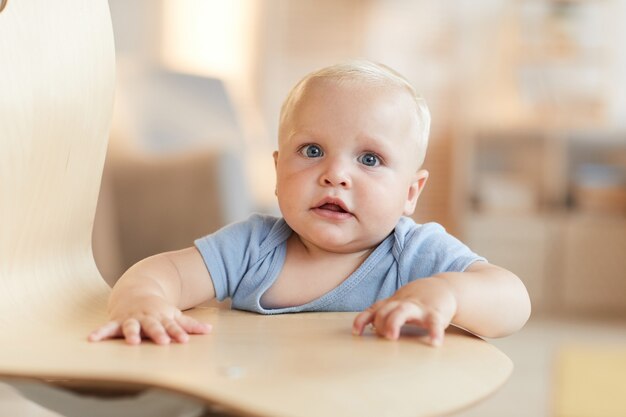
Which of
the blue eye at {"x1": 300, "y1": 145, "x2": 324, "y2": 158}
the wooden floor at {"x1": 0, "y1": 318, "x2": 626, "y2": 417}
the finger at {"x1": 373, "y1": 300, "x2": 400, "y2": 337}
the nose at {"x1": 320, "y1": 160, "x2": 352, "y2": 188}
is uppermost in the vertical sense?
the blue eye at {"x1": 300, "y1": 145, "x2": 324, "y2": 158}

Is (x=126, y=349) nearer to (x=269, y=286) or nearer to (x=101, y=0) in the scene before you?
(x=269, y=286)

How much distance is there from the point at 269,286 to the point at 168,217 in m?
1.52

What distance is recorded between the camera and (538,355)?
105 inches

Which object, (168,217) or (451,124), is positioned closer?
(168,217)

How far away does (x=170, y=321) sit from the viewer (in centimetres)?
65

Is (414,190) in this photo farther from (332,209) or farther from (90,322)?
(90,322)

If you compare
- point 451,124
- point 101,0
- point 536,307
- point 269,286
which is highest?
point 101,0

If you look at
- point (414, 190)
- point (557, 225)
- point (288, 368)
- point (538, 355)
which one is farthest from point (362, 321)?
point (557, 225)

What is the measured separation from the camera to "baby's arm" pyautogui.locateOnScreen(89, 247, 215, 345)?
2.10 ft

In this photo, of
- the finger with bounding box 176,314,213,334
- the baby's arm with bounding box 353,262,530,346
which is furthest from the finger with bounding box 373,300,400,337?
the finger with bounding box 176,314,213,334

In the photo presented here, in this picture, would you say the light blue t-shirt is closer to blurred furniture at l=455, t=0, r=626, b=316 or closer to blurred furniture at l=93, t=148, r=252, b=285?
blurred furniture at l=93, t=148, r=252, b=285

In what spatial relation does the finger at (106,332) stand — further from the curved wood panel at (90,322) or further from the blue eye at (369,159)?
the blue eye at (369,159)

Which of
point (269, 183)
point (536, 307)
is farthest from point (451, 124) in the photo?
point (269, 183)

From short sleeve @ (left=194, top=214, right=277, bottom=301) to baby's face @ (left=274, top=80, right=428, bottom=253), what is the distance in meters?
0.06
